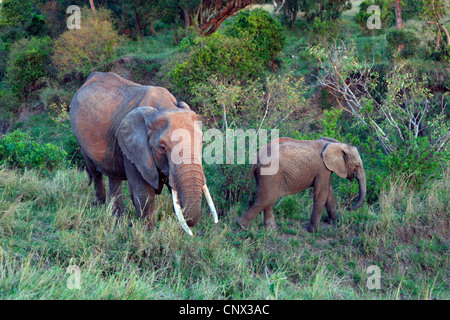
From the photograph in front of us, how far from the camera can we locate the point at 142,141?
204 inches

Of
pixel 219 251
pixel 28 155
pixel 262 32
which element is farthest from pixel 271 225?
pixel 262 32

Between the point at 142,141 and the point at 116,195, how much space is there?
160cm

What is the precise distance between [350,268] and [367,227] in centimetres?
103

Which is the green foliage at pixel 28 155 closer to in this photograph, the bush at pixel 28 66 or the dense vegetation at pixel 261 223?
the dense vegetation at pixel 261 223

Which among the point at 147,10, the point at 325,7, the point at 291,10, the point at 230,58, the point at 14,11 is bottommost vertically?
the point at 230,58

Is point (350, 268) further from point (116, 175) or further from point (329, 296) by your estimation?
point (116, 175)

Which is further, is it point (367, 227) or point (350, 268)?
point (367, 227)

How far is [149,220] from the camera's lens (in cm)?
568

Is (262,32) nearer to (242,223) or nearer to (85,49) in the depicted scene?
(85,49)

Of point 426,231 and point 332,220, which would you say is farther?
point 332,220

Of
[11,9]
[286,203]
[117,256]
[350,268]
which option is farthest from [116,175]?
[11,9]

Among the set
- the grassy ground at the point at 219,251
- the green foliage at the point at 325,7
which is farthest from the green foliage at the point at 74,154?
the green foliage at the point at 325,7

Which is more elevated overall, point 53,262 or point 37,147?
point 37,147

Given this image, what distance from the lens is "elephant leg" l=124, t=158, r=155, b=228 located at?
18.1 feet
